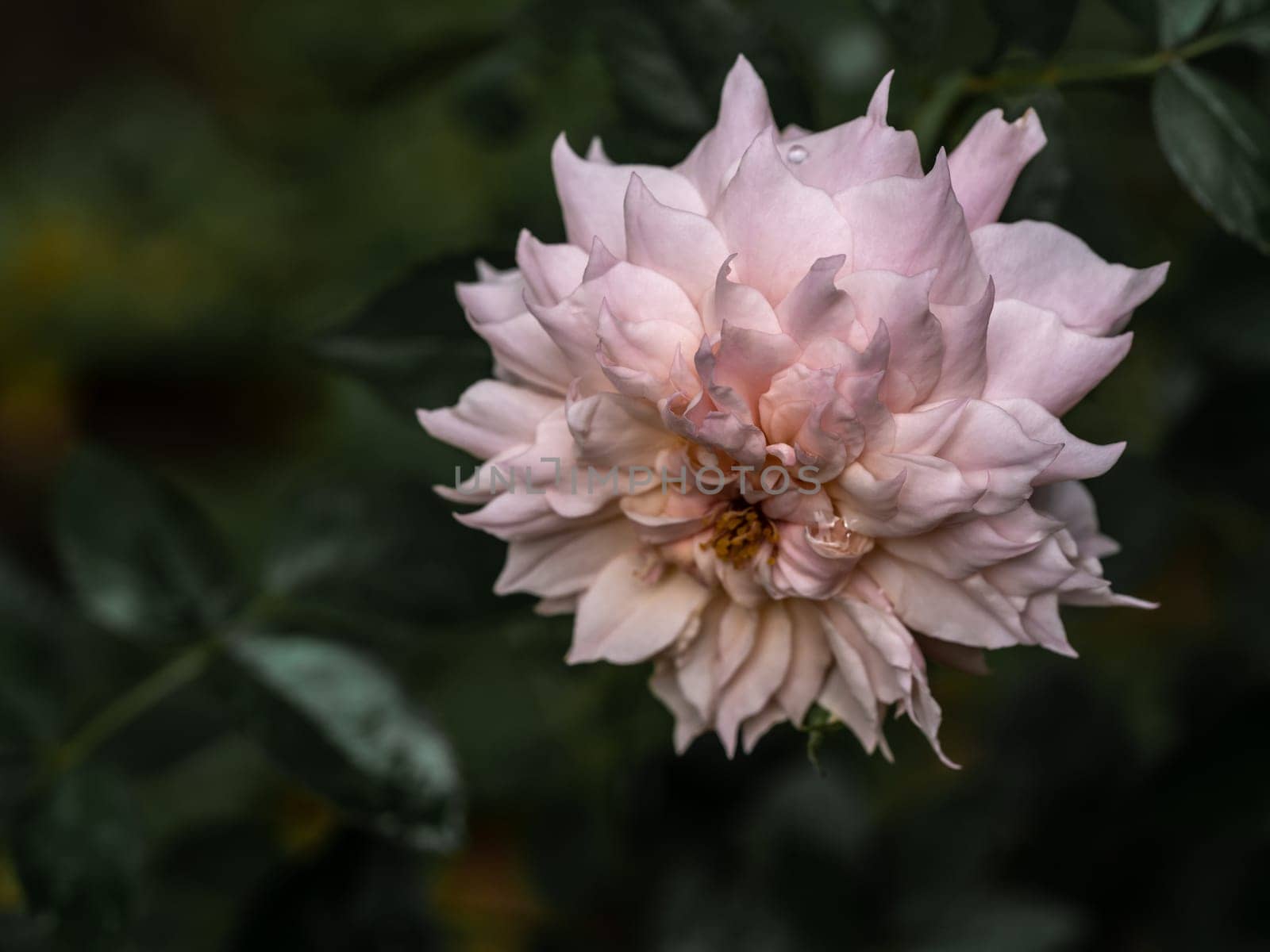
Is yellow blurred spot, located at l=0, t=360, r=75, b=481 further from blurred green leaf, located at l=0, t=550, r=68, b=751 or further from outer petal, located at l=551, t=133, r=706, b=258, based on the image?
outer petal, located at l=551, t=133, r=706, b=258

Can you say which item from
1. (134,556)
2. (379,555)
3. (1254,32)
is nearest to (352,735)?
(379,555)

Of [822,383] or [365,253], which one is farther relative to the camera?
[365,253]

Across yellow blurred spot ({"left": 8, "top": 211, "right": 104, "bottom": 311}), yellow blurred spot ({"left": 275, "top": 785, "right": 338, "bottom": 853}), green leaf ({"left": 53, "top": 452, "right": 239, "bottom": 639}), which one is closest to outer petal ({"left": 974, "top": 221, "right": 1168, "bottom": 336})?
green leaf ({"left": 53, "top": 452, "right": 239, "bottom": 639})

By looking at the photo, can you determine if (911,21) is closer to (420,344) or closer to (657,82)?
(657,82)

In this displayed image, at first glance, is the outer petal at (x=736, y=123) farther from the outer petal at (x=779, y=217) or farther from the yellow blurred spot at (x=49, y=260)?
the yellow blurred spot at (x=49, y=260)

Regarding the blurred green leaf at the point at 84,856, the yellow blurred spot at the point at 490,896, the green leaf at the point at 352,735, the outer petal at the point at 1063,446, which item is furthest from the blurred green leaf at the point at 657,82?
the yellow blurred spot at the point at 490,896

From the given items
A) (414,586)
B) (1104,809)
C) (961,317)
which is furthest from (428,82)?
(1104,809)

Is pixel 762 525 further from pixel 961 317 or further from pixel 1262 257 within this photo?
pixel 1262 257
